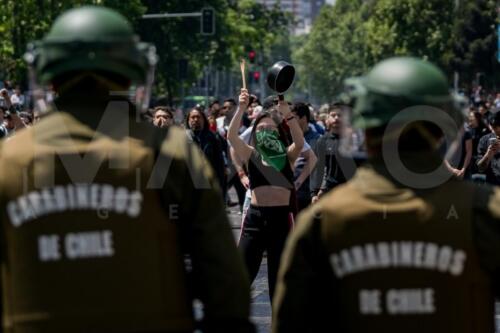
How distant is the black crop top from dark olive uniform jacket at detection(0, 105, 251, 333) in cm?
588

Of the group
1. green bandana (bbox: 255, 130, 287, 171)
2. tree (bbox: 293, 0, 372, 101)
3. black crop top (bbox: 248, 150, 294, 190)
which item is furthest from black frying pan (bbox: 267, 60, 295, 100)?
tree (bbox: 293, 0, 372, 101)

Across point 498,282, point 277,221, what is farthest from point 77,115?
point 277,221

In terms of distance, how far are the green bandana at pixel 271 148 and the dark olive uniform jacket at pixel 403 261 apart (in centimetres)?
620

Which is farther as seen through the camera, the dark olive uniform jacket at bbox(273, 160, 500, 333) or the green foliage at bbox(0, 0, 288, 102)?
the green foliage at bbox(0, 0, 288, 102)

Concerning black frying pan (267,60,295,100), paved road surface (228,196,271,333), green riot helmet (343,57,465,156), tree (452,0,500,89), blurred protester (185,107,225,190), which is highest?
green riot helmet (343,57,465,156)

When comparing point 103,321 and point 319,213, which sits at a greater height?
point 319,213

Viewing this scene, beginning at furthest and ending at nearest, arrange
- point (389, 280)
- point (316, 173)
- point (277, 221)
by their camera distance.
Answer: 1. point (316, 173)
2. point (277, 221)
3. point (389, 280)

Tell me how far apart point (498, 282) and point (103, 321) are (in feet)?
3.62

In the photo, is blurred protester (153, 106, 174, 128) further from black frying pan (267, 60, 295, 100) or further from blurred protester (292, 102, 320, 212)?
black frying pan (267, 60, 295, 100)

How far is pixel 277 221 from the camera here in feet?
32.8

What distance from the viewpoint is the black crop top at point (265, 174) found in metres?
10.3

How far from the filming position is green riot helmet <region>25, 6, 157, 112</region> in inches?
167

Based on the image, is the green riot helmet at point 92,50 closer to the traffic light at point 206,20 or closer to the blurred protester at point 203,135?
the blurred protester at point 203,135

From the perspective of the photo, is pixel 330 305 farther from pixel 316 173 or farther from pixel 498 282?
pixel 316 173
